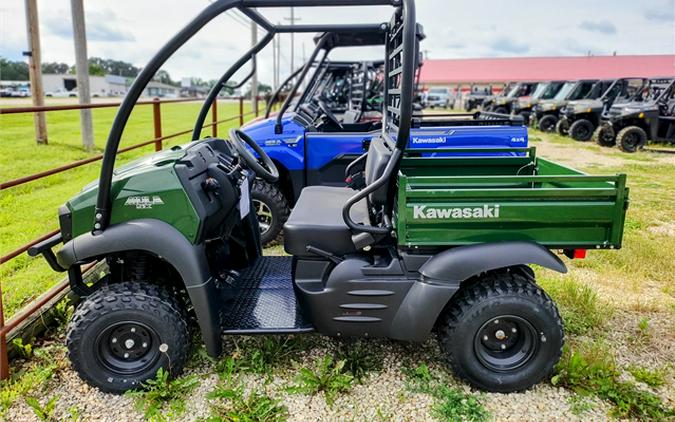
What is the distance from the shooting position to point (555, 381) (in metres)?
2.48

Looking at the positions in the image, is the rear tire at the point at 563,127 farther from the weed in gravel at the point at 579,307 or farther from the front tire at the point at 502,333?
the front tire at the point at 502,333

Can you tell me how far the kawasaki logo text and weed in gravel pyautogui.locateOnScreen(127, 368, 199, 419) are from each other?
135 centimetres

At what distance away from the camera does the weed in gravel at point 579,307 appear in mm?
3098

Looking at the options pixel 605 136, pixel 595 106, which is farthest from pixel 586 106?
pixel 605 136

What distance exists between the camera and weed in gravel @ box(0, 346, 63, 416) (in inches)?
92.9

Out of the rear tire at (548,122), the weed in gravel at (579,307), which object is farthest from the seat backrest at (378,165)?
the rear tire at (548,122)

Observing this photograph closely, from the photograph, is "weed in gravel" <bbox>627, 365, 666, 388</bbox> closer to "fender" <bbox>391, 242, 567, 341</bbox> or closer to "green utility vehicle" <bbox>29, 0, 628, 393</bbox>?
"green utility vehicle" <bbox>29, 0, 628, 393</bbox>

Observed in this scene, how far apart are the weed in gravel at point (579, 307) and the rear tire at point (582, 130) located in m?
11.4

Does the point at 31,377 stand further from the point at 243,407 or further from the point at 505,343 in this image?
the point at 505,343

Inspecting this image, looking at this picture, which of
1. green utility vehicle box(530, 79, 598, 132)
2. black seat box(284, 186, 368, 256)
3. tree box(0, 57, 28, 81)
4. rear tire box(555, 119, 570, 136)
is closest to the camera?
black seat box(284, 186, 368, 256)

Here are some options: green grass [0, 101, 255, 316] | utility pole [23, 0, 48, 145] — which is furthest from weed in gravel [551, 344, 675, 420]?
utility pole [23, 0, 48, 145]

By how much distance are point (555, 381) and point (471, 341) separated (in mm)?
483

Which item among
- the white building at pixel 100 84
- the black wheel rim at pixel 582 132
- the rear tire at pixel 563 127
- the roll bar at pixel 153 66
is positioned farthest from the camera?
the white building at pixel 100 84

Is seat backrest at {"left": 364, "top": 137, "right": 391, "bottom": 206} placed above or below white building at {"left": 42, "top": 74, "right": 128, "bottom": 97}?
below
